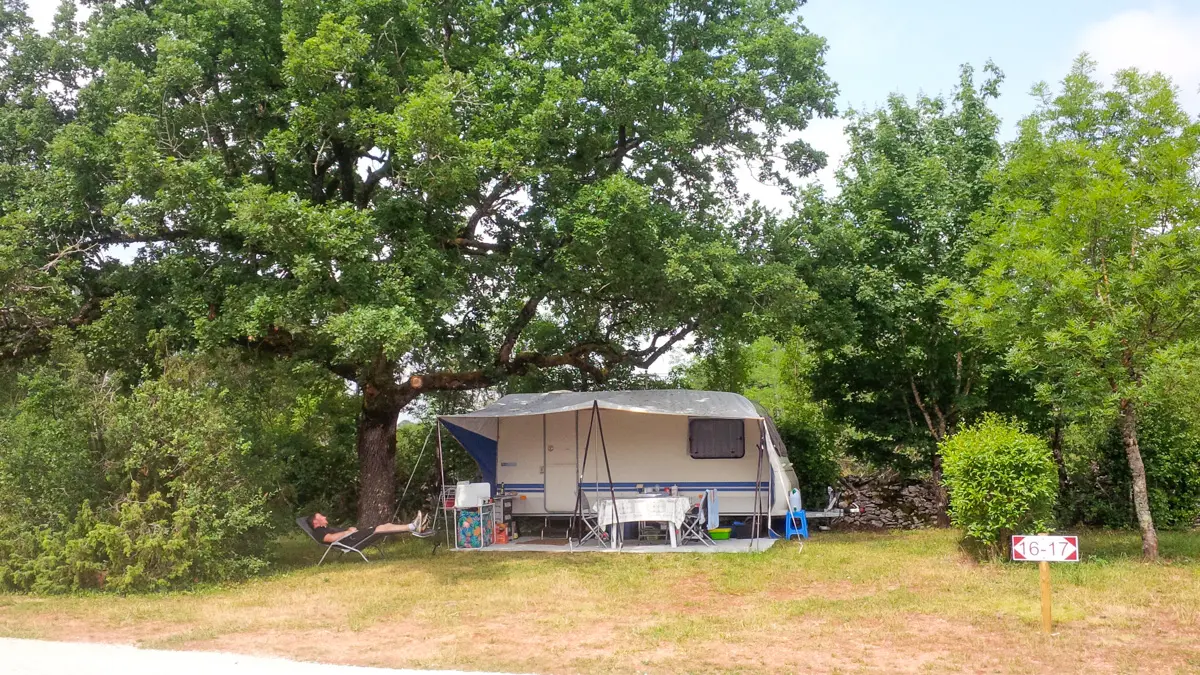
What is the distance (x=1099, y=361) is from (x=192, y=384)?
9899mm

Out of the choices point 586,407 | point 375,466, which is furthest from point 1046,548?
point 375,466

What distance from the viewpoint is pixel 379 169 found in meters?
12.2

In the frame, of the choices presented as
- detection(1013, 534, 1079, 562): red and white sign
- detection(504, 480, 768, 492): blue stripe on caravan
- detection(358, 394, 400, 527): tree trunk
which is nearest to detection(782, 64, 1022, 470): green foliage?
detection(504, 480, 768, 492): blue stripe on caravan

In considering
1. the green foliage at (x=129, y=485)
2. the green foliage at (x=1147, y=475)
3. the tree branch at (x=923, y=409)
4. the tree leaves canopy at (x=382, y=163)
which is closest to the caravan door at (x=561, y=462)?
the tree leaves canopy at (x=382, y=163)

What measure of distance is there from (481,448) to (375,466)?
1.56 meters

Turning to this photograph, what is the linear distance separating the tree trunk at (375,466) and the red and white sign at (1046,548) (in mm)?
8926

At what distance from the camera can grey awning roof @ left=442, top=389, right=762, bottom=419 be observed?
11109 millimetres

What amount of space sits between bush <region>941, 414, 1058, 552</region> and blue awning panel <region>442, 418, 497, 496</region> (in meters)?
6.34

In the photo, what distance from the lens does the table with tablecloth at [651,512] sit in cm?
1111

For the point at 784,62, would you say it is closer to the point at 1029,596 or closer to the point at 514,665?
the point at 1029,596

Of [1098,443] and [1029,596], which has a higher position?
[1098,443]

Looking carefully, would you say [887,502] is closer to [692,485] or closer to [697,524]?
[692,485]

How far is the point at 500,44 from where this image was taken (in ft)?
40.0

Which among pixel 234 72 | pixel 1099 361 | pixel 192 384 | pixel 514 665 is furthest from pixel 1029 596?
pixel 234 72
